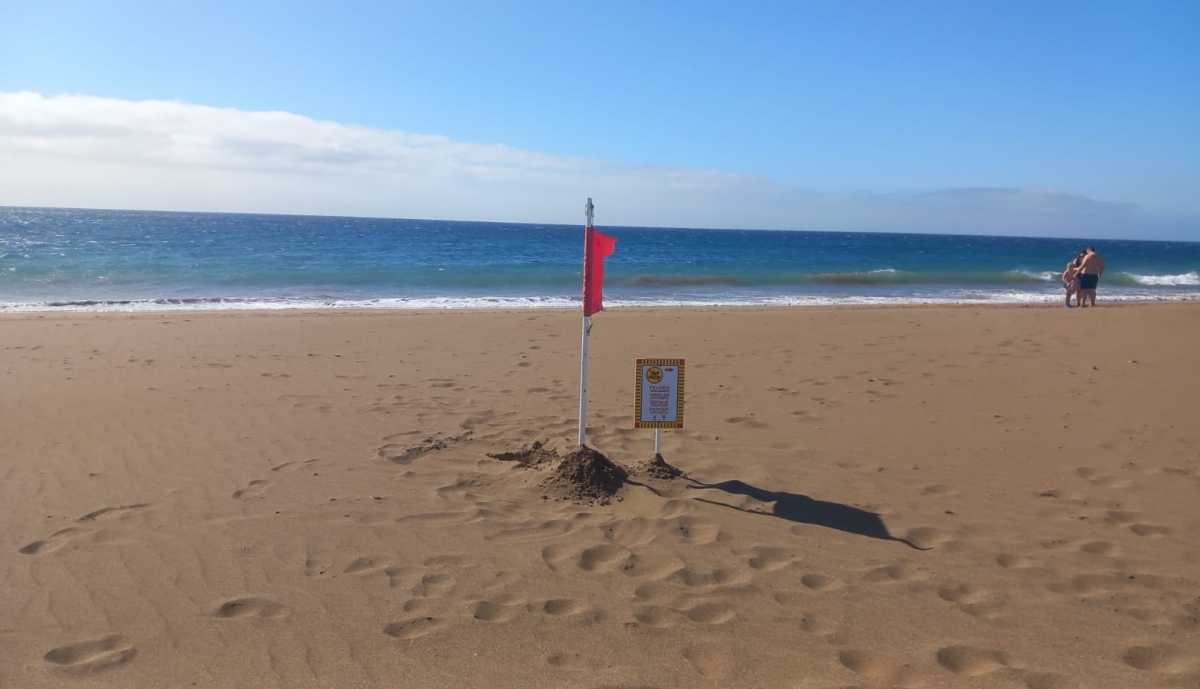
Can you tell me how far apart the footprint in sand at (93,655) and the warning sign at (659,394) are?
324 cm

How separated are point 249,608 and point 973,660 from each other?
3.31 meters

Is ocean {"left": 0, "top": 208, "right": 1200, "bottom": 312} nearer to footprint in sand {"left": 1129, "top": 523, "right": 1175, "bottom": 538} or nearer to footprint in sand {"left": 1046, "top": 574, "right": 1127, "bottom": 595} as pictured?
footprint in sand {"left": 1129, "top": 523, "right": 1175, "bottom": 538}

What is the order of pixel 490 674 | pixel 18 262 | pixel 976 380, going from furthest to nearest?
pixel 18 262, pixel 976 380, pixel 490 674

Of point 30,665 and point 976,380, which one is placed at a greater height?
point 976,380

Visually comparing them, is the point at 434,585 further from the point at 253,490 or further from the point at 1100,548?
the point at 1100,548

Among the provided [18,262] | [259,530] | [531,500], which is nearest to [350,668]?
[259,530]

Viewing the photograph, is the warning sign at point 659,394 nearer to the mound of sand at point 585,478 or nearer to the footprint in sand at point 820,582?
the mound of sand at point 585,478

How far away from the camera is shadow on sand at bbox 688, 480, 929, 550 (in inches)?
184

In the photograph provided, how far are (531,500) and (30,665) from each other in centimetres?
270

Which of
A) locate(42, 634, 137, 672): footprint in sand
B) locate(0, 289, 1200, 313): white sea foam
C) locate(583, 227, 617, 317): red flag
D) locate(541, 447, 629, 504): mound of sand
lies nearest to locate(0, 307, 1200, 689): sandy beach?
locate(42, 634, 137, 672): footprint in sand

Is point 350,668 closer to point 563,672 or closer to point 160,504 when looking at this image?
point 563,672

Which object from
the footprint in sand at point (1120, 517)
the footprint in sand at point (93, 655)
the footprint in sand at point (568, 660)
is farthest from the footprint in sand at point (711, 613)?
the footprint in sand at point (1120, 517)

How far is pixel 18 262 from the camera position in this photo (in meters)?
28.9

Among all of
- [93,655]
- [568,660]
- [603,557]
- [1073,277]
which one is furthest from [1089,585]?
[1073,277]
